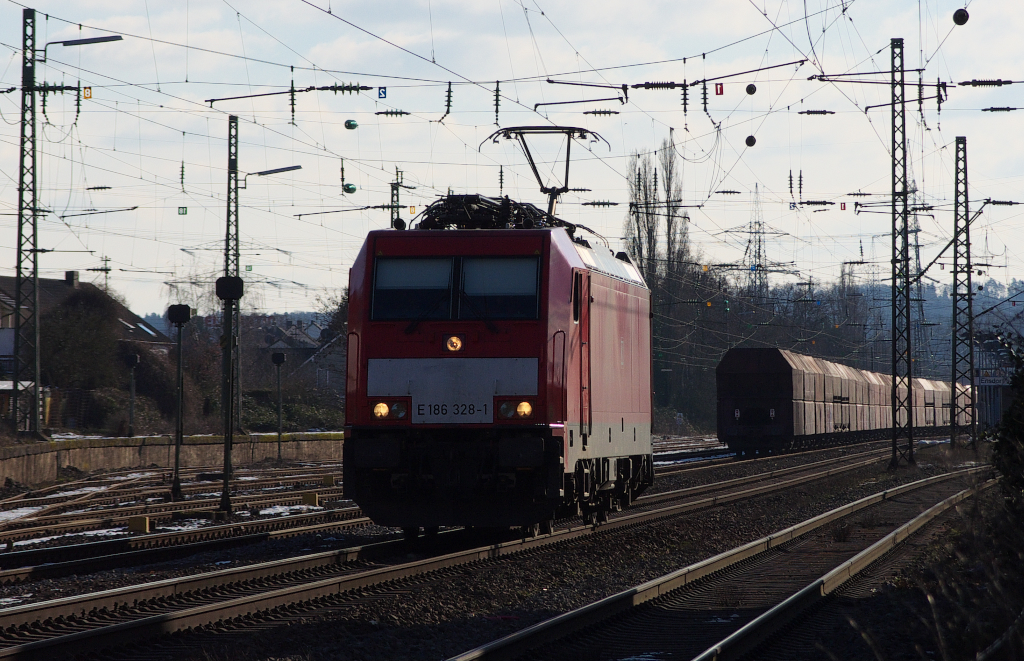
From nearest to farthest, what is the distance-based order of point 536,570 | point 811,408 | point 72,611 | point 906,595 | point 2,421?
point 72,611
point 906,595
point 536,570
point 2,421
point 811,408

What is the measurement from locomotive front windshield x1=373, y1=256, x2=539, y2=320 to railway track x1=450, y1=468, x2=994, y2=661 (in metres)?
3.34

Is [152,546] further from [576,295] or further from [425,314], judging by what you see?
[576,295]

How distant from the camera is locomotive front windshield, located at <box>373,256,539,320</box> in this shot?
454 inches

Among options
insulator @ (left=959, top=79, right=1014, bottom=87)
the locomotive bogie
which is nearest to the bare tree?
the locomotive bogie

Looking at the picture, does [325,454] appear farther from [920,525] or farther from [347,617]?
[347,617]

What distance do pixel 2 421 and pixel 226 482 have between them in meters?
17.6

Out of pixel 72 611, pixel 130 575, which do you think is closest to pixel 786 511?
pixel 130 575

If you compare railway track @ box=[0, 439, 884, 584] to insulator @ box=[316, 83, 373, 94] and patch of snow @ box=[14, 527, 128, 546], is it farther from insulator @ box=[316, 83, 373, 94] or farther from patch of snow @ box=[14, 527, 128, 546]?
insulator @ box=[316, 83, 373, 94]

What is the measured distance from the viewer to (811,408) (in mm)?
42219

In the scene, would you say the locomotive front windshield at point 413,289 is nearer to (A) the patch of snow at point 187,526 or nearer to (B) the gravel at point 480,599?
(B) the gravel at point 480,599

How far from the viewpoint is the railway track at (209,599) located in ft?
24.0

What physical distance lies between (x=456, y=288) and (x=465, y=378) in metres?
1.02

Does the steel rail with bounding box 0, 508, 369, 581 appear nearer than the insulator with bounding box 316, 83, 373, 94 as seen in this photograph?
Yes

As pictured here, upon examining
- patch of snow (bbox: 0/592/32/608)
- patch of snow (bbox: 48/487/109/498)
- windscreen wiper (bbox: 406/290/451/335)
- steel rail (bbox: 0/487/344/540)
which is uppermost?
windscreen wiper (bbox: 406/290/451/335)
